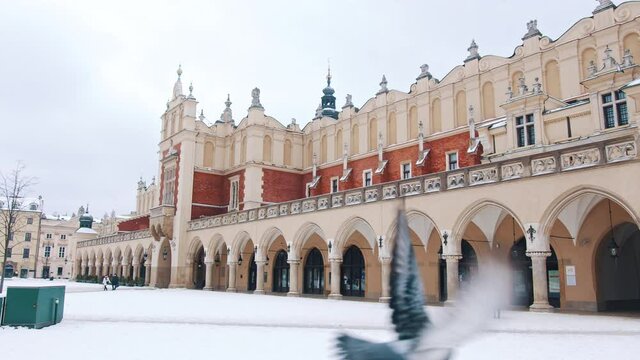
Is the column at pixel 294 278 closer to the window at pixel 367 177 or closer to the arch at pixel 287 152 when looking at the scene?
the window at pixel 367 177

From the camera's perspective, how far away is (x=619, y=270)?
64.3ft

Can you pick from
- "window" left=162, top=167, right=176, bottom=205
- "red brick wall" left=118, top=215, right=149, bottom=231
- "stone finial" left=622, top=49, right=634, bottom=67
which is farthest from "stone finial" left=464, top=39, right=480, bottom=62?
"red brick wall" left=118, top=215, right=149, bottom=231

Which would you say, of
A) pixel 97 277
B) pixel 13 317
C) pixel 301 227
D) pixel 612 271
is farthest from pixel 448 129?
pixel 97 277

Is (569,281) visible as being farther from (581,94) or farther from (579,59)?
(579,59)

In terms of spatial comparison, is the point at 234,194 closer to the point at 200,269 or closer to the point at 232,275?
the point at 200,269

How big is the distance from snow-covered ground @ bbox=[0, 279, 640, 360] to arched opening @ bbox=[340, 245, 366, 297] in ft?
41.4

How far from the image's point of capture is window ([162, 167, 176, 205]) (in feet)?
133

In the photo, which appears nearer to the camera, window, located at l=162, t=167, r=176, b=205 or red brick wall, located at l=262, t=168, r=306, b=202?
red brick wall, located at l=262, t=168, r=306, b=202

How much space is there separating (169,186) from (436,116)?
22.3 m

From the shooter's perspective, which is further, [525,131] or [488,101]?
[488,101]

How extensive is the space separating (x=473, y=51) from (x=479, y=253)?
455 inches

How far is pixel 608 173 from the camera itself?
15281mm

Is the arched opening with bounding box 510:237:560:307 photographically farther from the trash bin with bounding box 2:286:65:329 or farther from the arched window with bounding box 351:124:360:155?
the trash bin with bounding box 2:286:65:329

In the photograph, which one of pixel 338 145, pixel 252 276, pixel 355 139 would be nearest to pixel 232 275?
pixel 252 276
